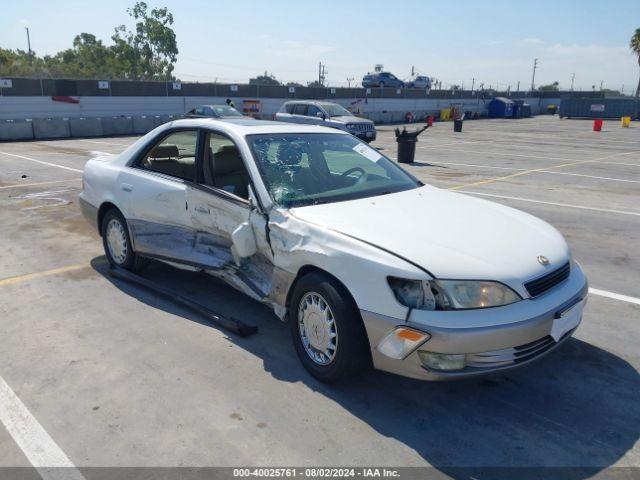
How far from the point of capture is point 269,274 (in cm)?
383

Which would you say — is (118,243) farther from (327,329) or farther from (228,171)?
(327,329)

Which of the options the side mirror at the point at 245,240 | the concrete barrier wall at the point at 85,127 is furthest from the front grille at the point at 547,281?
the concrete barrier wall at the point at 85,127

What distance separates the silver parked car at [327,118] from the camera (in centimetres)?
1970

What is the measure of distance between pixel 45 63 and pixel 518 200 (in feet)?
284

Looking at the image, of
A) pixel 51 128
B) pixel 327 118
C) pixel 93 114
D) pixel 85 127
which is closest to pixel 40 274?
pixel 327 118

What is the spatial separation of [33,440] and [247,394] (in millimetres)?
1212

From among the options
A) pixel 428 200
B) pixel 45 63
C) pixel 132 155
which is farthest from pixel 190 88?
pixel 45 63

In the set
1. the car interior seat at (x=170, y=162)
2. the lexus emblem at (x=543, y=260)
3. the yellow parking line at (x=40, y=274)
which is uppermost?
the car interior seat at (x=170, y=162)

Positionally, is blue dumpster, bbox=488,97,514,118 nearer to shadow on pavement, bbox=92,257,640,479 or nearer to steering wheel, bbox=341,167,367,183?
steering wheel, bbox=341,167,367,183

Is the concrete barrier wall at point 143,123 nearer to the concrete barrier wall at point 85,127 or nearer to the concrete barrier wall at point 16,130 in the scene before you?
the concrete barrier wall at point 85,127

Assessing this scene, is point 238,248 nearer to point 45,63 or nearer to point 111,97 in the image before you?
point 111,97

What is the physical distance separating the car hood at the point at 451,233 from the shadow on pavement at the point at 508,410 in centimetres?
81

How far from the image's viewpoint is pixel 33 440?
9.63 ft

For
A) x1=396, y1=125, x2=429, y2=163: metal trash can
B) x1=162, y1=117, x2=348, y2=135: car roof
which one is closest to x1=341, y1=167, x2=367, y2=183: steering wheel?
x1=162, y1=117, x2=348, y2=135: car roof
